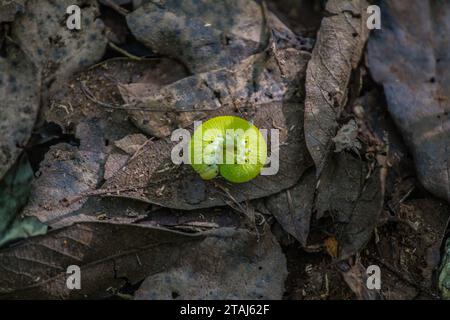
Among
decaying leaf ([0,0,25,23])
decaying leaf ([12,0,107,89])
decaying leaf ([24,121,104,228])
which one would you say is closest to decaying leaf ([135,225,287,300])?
decaying leaf ([24,121,104,228])

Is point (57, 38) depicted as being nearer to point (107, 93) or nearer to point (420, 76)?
point (107, 93)

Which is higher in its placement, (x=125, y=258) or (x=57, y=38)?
(x=57, y=38)

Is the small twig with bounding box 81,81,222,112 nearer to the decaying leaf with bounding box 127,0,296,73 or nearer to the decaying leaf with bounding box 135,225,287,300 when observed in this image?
the decaying leaf with bounding box 127,0,296,73

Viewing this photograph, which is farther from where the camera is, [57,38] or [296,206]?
[57,38]

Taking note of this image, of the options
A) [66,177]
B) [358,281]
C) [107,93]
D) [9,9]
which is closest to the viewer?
[358,281]

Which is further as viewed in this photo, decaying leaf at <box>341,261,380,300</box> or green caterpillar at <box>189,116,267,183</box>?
green caterpillar at <box>189,116,267,183</box>

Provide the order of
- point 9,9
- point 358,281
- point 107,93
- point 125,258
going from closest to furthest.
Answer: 1. point 358,281
2. point 125,258
3. point 9,9
4. point 107,93

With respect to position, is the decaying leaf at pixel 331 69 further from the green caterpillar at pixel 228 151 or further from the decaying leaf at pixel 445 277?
the decaying leaf at pixel 445 277

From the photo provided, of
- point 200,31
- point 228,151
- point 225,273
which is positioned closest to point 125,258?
point 225,273
